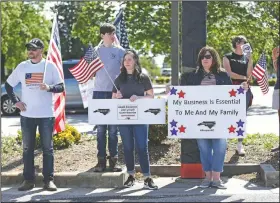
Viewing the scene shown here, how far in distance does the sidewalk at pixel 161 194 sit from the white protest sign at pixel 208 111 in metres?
0.64

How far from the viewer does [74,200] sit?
5672 millimetres

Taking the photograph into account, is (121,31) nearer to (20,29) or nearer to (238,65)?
(238,65)

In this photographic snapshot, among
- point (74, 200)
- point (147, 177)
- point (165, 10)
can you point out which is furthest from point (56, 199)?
point (165, 10)

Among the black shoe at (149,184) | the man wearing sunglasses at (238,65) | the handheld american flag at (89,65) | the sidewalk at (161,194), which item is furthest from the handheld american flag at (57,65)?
the man wearing sunglasses at (238,65)

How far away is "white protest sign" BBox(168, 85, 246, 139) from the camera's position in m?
5.93

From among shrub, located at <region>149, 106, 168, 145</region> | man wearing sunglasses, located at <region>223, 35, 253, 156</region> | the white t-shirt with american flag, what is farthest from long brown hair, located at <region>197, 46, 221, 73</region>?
shrub, located at <region>149, 106, 168, 145</region>

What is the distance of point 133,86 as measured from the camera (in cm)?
606

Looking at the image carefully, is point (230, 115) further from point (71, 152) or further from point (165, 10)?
point (165, 10)

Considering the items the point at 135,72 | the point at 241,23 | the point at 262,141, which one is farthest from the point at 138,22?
the point at 135,72

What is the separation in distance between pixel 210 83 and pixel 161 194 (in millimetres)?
1403

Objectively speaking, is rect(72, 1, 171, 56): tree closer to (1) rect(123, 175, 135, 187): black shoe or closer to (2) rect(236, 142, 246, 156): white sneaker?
(2) rect(236, 142, 246, 156): white sneaker

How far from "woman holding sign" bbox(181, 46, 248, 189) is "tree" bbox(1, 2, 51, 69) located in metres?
21.1

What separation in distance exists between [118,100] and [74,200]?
50.5 inches

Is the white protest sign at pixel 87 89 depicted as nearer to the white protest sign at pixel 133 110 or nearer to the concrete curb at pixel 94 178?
the white protest sign at pixel 133 110
